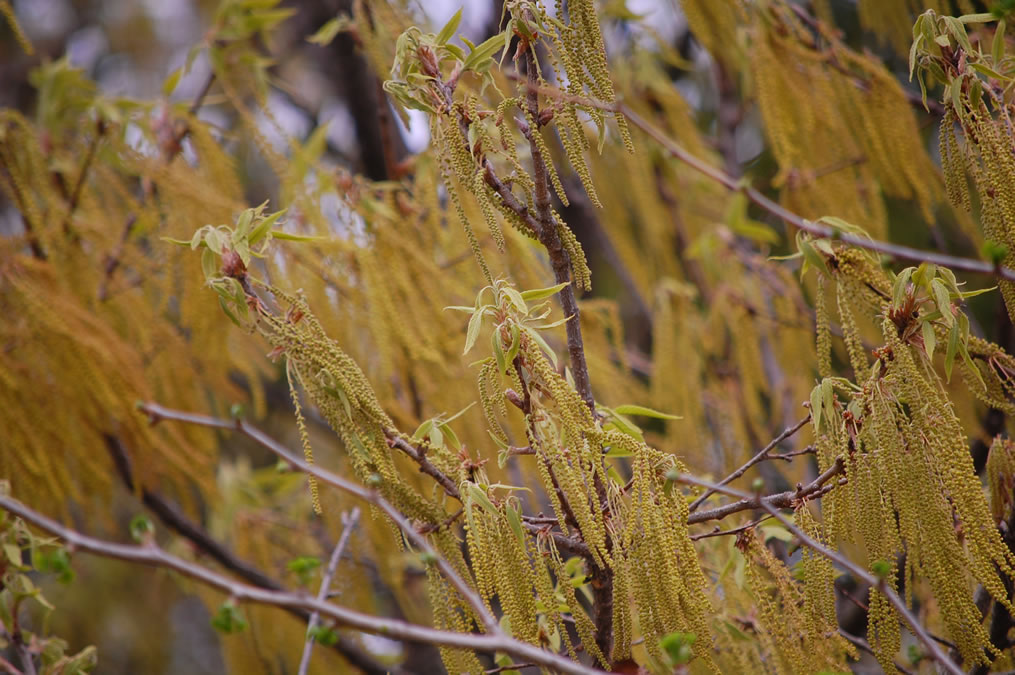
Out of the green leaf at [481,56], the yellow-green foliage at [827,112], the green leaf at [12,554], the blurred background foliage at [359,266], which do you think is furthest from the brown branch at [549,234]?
the green leaf at [12,554]

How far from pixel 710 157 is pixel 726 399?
0.89 metres

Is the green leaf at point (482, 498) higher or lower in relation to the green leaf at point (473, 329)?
lower

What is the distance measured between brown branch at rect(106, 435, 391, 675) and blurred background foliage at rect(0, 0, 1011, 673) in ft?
0.06

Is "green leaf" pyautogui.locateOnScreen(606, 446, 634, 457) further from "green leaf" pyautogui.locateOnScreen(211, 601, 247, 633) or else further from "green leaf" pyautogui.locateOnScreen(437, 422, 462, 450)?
"green leaf" pyautogui.locateOnScreen(211, 601, 247, 633)

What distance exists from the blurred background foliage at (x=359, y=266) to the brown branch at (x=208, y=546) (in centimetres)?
2

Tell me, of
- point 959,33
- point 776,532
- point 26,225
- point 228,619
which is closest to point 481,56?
point 959,33

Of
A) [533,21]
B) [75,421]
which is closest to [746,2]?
[533,21]

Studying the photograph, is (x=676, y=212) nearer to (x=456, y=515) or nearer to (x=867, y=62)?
(x=867, y=62)

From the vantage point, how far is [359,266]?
1613 mm

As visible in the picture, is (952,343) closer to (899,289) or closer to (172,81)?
(899,289)

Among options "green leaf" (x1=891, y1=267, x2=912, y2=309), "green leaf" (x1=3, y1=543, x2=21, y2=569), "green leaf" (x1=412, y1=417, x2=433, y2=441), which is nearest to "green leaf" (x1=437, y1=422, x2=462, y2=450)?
"green leaf" (x1=412, y1=417, x2=433, y2=441)

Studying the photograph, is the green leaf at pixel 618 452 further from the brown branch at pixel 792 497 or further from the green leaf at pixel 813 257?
the green leaf at pixel 813 257

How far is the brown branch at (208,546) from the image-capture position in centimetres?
190

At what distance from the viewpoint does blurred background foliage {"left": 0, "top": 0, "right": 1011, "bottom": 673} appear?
1.56m
